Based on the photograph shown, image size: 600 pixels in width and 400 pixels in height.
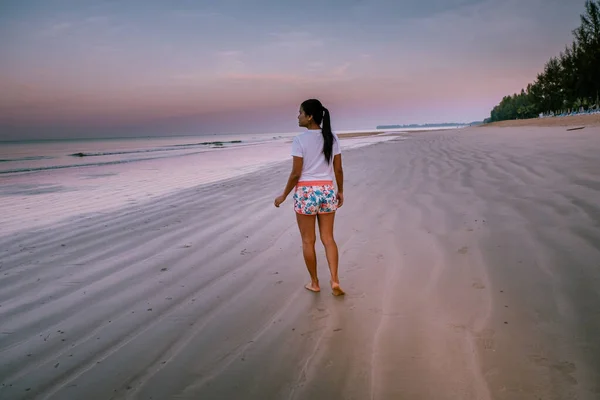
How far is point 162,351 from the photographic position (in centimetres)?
247

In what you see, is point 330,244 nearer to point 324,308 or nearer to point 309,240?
point 309,240

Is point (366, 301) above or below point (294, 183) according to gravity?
below

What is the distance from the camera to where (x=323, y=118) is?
2.95 metres

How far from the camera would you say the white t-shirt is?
9.65ft

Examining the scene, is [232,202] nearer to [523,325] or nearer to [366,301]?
[366,301]

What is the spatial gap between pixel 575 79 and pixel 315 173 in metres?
66.5

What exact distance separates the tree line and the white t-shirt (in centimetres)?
5960

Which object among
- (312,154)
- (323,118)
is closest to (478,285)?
(312,154)

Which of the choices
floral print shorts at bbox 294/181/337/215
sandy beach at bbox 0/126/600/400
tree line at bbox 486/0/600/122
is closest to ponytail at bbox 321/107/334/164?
floral print shorts at bbox 294/181/337/215

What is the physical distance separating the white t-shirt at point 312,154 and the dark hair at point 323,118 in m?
0.03

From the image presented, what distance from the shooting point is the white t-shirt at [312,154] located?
2.94 m

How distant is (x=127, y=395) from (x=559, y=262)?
3.48 metres

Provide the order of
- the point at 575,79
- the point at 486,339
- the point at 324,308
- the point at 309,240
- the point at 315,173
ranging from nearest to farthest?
the point at 486,339
the point at 324,308
the point at 315,173
the point at 309,240
the point at 575,79

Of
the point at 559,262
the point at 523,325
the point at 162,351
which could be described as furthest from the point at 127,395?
the point at 559,262
